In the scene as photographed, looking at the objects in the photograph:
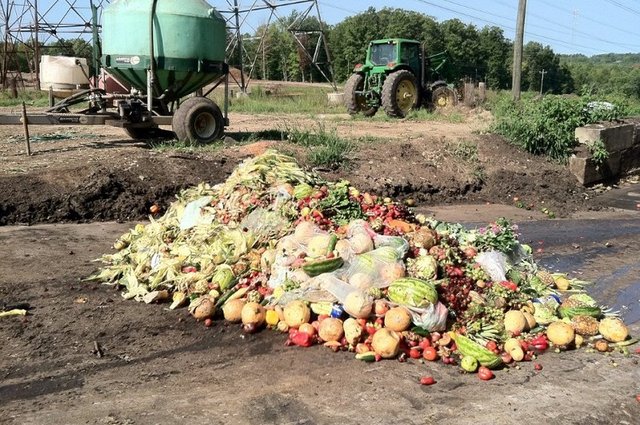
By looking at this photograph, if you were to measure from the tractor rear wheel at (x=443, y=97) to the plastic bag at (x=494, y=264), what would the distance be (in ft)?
54.8

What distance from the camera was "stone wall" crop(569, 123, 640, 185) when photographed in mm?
13016

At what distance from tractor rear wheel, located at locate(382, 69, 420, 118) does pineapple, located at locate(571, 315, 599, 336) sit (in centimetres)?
1525

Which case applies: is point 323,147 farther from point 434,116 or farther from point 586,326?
point 434,116

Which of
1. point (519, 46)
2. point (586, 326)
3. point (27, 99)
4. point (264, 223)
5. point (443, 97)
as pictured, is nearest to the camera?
point (586, 326)

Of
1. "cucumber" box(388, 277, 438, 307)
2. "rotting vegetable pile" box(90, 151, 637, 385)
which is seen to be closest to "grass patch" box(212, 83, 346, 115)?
"rotting vegetable pile" box(90, 151, 637, 385)

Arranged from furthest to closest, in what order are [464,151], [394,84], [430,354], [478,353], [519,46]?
[519,46], [394,84], [464,151], [430,354], [478,353]

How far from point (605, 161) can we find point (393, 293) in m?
10.4

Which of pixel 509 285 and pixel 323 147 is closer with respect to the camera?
pixel 509 285

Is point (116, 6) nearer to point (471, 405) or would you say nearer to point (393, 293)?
point (393, 293)

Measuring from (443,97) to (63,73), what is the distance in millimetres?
11908

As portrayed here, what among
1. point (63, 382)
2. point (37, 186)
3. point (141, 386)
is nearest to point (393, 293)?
point (141, 386)

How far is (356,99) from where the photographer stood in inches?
844

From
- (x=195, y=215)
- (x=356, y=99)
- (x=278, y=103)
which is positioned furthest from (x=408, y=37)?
(x=195, y=215)

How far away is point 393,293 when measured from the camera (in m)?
4.88
